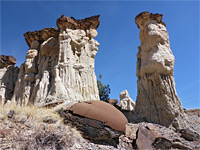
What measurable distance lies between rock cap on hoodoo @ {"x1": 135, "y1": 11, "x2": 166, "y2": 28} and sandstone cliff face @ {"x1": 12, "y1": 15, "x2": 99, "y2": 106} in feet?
13.4

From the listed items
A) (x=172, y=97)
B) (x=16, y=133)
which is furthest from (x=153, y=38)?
(x=16, y=133)

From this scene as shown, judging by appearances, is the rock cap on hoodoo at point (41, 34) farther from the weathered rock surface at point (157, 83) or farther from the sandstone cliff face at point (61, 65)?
the weathered rock surface at point (157, 83)

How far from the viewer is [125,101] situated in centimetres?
2534

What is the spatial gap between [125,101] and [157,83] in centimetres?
1245

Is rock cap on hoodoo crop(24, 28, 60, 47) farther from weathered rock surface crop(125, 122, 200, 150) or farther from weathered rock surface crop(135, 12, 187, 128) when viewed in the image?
weathered rock surface crop(125, 122, 200, 150)

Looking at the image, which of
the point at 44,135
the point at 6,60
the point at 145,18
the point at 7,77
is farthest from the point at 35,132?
the point at 6,60

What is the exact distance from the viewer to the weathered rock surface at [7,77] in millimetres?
17941

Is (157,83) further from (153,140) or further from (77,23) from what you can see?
(77,23)

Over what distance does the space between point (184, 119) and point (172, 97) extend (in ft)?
5.79

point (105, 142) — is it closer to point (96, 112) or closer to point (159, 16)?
point (96, 112)

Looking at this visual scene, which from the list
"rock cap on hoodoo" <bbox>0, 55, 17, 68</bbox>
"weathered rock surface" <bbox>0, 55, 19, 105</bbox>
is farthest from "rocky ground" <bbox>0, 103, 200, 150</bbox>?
"rock cap on hoodoo" <bbox>0, 55, 17, 68</bbox>

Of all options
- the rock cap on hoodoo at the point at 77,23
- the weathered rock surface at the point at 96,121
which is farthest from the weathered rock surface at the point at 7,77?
the weathered rock surface at the point at 96,121

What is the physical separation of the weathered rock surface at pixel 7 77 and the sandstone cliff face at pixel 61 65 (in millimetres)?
1959

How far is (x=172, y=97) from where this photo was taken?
510 inches
